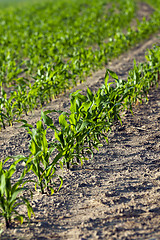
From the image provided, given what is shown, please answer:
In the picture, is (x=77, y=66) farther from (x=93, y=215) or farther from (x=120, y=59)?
(x=93, y=215)

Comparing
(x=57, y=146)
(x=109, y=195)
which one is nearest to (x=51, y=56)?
(x=57, y=146)

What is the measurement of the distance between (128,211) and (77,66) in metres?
4.00

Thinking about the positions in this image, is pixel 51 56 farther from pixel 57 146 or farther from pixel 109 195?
pixel 109 195

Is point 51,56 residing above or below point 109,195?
above

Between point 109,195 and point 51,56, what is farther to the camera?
point 51,56

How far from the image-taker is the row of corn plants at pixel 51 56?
16.0 feet

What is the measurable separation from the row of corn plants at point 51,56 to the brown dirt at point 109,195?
999mm

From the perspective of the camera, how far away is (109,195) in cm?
272

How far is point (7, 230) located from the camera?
7.75 feet

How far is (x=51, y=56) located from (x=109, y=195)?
229 inches

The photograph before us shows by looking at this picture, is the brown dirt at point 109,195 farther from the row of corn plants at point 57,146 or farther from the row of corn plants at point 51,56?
the row of corn plants at point 51,56

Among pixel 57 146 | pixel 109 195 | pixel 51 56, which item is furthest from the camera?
pixel 51 56

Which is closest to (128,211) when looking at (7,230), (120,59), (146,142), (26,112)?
(7,230)

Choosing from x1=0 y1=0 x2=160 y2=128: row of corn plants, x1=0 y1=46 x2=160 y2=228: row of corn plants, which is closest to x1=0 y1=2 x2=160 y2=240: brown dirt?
x1=0 y1=46 x2=160 y2=228: row of corn plants
